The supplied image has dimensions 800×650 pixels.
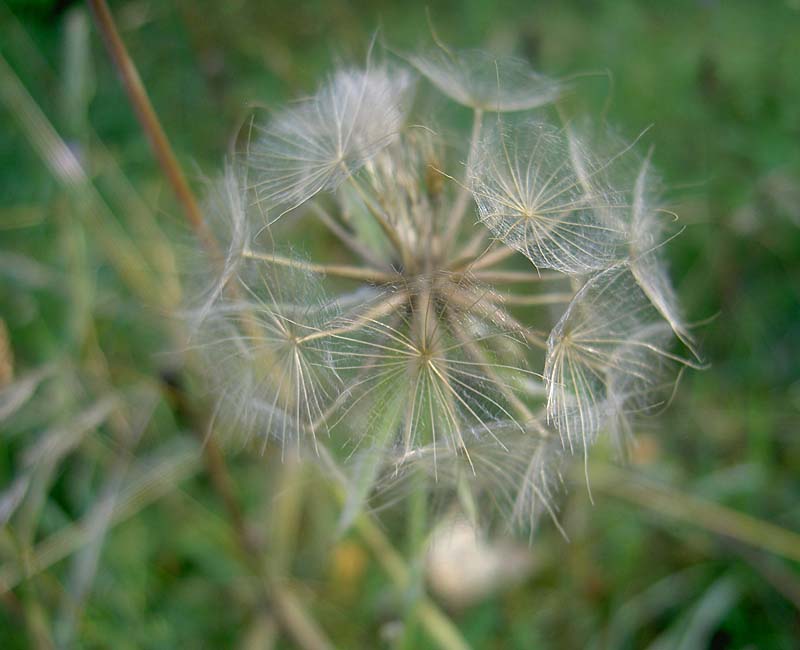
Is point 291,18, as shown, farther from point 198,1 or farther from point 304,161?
point 304,161

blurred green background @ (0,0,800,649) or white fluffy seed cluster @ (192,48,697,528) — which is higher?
white fluffy seed cluster @ (192,48,697,528)

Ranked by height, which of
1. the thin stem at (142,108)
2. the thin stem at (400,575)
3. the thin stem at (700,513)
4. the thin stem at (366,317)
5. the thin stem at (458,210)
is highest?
the thin stem at (142,108)

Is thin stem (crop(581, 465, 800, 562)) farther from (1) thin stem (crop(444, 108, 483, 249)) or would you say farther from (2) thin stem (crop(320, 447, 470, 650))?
(1) thin stem (crop(444, 108, 483, 249))

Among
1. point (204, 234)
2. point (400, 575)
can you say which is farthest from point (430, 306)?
point (400, 575)

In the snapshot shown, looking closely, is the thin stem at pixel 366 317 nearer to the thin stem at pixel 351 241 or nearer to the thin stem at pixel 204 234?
the thin stem at pixel 351 241

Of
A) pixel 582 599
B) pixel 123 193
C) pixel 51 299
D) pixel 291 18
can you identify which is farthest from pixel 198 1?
pixel 582 599

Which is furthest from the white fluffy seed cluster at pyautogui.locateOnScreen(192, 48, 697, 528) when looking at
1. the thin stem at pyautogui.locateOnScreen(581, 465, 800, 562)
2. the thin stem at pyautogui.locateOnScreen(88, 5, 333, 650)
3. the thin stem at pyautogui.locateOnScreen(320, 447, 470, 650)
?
the thin stem at pyautogui.locateOnScreen(581, 465, 800, 562)

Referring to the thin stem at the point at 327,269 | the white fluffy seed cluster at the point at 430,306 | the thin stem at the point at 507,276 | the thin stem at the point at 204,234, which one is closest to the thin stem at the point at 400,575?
the thin stem at the point at 204,234

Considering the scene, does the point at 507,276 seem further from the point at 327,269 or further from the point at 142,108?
the point at 142,108
